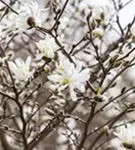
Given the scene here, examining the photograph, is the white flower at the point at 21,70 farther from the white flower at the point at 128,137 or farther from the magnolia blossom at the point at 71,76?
the white flower at the point at 128,137

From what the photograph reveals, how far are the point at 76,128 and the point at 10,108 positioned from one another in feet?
1.12

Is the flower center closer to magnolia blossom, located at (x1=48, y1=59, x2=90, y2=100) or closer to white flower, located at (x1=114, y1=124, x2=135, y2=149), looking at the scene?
magnolia blossom, located at (x1=48, y1=59, x2=90, y2=100)

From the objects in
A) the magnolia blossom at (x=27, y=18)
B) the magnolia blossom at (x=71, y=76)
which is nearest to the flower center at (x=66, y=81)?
the magnolia blossom at (x=71, y=76)

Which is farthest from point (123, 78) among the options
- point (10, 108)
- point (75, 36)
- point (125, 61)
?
point (125, 61)

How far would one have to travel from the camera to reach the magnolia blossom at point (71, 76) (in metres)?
0.96

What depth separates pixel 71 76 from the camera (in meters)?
0.98

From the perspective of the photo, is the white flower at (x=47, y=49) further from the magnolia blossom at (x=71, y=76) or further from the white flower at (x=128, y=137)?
the white flower at (x=128, y=137)

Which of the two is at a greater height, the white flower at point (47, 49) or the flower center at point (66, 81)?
the white flower at point (47, 49)

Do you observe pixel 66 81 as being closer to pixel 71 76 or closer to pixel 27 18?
pixel 71 76

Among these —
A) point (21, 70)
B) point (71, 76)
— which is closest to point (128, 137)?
point (71, 76)

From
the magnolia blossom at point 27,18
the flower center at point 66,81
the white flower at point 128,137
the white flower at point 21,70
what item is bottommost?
the white flower at point 128,137

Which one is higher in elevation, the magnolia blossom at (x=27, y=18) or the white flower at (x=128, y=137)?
the magnolia blossom at (x=27, y=18)

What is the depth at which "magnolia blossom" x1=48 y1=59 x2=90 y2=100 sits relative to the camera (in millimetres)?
960

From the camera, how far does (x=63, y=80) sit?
0.99 m
